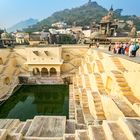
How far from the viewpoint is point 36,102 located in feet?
55.3

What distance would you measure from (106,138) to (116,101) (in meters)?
2.82

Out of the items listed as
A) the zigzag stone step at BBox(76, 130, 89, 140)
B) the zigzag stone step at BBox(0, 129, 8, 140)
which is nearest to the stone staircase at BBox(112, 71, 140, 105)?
the zigzag stone step at BBox(76, 130, 89, 140)

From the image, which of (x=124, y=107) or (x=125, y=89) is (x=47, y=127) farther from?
(x=125, y=89)

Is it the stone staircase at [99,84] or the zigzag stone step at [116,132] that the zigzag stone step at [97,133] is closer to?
the zigzag stone step at [116,132]

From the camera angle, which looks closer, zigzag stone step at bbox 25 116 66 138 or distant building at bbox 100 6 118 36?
zigzag stone step at bbox 25 116 66 138

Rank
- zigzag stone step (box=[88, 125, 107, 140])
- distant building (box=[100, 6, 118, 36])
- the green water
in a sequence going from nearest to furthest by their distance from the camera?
zigzag stone step (box=[88, 125, 107, 140]) → the green water → distant building (box=[100, 6, 118, 36])

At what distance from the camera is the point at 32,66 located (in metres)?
22.8

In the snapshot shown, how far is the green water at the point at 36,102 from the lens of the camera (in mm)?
14289

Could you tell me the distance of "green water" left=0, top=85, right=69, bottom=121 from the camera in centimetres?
1429

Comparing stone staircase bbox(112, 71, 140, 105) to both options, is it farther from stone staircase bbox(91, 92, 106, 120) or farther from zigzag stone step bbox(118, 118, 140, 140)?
zigzag stone step bbox(118, 118, 140, 140)

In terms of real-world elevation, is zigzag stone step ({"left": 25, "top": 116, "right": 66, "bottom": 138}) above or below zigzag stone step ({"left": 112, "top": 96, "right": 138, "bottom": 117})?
below

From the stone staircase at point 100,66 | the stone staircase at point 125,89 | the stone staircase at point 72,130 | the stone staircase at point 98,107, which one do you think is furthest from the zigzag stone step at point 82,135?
the stone staircase at point 100,66

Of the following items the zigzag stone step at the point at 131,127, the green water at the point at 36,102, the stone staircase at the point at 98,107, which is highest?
the zigzag stone step at the point at 131,127

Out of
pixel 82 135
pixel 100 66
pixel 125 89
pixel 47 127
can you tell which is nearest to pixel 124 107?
pixel 125 89
